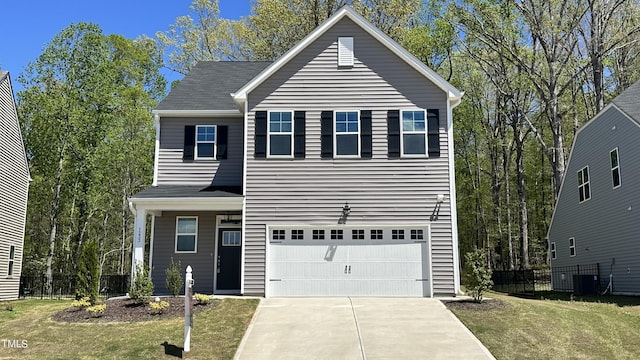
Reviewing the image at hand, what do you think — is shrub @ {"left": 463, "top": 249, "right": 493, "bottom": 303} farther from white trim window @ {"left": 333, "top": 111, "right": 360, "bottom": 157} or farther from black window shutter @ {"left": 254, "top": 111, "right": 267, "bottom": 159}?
black window shutter @ {"left": 254, "top": 111, "right": 267, "bottom": 159}

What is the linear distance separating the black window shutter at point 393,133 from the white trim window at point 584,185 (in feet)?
31.8

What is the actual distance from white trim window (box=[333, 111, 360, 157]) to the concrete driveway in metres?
4.54

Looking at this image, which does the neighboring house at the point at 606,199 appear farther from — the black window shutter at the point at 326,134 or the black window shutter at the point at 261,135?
the black window shutter at the point at 261,135

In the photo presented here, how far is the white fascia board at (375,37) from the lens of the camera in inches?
660

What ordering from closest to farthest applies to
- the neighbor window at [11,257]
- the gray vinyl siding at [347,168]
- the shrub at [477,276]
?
the shrub at [477,276]
the gray vinyl siding at [347,168]
the neighbor window at [11,257]

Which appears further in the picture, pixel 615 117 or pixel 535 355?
pixel 615 117

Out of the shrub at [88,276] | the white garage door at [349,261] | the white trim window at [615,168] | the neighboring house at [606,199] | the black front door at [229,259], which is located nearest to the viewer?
the shrub at [88,276]

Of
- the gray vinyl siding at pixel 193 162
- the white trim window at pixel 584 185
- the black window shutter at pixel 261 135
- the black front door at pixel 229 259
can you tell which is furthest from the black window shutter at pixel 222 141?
the white trim window at pixel 584 185

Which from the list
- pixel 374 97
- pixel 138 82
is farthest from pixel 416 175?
pixel 138 82

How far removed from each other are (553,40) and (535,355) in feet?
63.0

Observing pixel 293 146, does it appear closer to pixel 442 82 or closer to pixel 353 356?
pixel 442 82

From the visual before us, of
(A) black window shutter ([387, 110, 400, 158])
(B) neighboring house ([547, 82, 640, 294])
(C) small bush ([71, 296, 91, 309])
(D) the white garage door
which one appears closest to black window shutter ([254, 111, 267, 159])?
(D) the white garage door

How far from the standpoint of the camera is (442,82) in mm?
16688

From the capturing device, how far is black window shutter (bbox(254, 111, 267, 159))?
16.7 m
